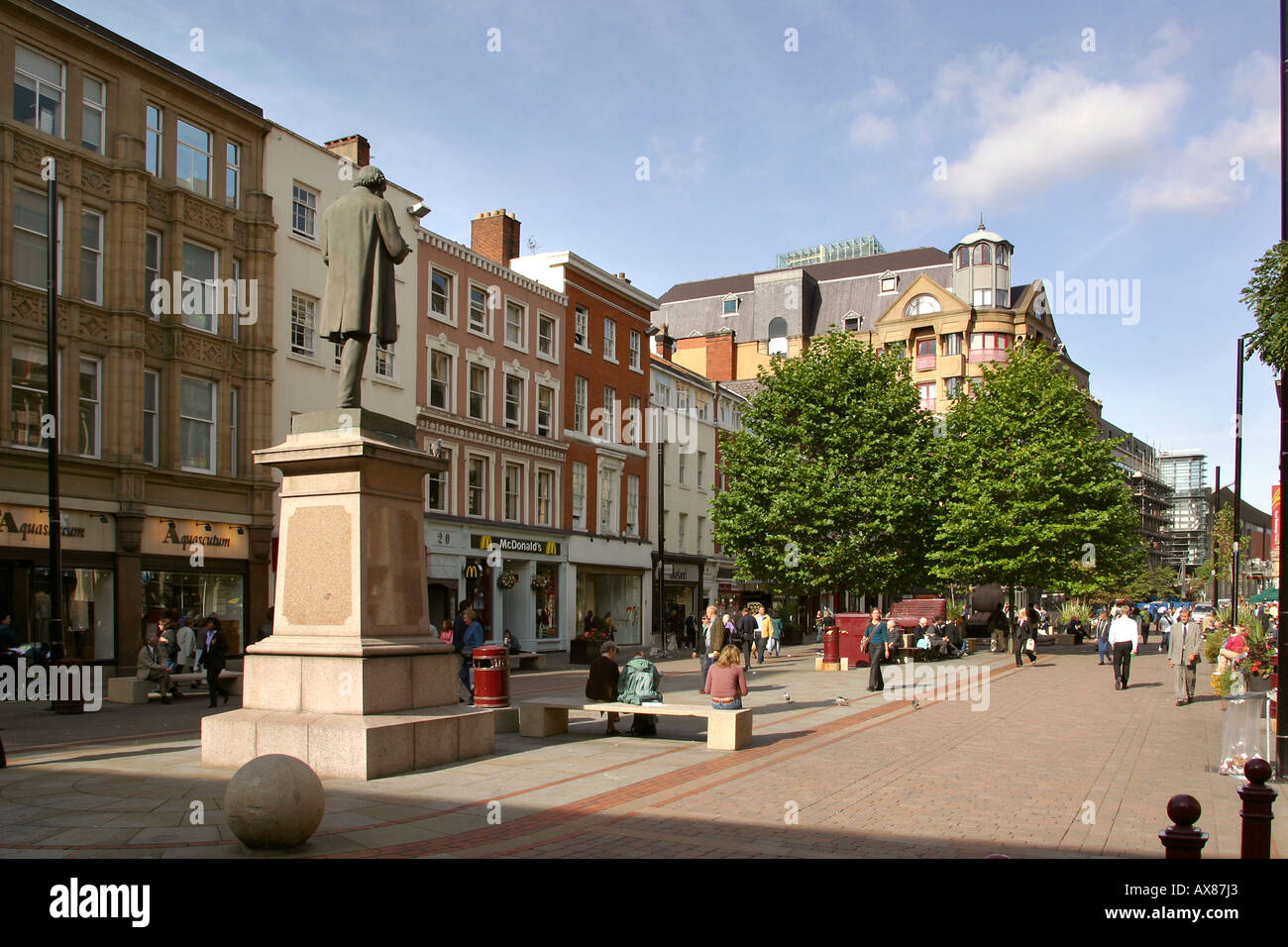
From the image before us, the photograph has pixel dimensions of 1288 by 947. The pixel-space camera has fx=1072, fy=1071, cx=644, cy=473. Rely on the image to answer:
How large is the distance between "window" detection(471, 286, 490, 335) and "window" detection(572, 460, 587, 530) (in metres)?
7.47

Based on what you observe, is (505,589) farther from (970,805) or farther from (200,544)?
(970,805)

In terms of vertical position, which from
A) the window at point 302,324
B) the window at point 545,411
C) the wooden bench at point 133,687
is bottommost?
the wooden bench at point 133,687

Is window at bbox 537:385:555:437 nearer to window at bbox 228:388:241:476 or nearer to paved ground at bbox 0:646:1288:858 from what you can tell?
window at bbox 228:388:241:476

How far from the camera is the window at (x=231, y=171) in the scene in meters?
28.4

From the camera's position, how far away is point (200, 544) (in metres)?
26.8

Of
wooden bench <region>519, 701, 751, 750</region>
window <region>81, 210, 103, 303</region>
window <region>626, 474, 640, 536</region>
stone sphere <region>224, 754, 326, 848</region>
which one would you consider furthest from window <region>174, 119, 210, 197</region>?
stone sphere <region>224, 754, 326, 848</region>

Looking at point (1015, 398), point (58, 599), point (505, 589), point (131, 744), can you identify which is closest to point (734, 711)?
point (131, 744)

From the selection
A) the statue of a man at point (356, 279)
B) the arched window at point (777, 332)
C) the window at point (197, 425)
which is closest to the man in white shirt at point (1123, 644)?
the statue of a man at point (356, 279)

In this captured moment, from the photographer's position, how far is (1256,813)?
6289 mm

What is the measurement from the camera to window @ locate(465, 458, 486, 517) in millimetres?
36938

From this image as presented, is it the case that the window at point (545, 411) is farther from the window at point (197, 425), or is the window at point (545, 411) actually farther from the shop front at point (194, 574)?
the window at point (197, 425)

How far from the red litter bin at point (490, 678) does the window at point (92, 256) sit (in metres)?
15.3

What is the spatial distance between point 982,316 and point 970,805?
72.6 metres

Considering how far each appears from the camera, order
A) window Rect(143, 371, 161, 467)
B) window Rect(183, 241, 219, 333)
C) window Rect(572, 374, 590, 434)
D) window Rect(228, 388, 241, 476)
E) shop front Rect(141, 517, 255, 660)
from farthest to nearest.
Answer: window Rect(572, 374, 590, 434) → window Rect(228, 388, 241, 476) → window Rect(183, 241, 219, 333) → window Rect(143, 371, 161, 467) → shop front Rect(141, 517, 255, 660)
